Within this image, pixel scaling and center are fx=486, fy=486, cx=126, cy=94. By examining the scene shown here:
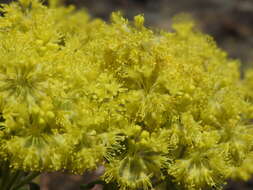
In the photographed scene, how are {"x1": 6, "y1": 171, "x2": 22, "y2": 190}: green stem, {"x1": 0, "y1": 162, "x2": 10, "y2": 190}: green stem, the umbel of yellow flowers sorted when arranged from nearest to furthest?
the umbel of yellow flowers, {"x1": 0, "y1": 162, "x2": 10, "y2": 190}: green stem, {"x1": 6, "y1": 171, "x2": 22, "y2": 190}: green stem

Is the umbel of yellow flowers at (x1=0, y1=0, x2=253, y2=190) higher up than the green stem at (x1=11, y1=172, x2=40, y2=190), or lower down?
higher up

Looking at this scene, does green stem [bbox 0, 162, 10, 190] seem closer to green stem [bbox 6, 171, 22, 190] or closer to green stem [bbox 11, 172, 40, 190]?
green stem [bbox 6, 171, 22, 190]

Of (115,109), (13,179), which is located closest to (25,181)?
(13,179)

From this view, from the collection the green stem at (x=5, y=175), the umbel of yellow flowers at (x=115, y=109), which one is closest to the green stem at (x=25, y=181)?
the umbel of yellow flowers at (x=115, y=109)

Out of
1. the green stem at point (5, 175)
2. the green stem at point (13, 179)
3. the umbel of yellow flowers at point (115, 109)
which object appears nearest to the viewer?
the umbel of yellow flowers at point (115, 109)

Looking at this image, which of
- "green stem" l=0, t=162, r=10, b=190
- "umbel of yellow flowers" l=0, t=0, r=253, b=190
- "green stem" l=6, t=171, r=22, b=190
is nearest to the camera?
"umbel of yellow flowers" l=0, t=0, r=253, b=190

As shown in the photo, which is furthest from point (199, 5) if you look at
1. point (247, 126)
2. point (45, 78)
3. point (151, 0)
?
point (45, 78)

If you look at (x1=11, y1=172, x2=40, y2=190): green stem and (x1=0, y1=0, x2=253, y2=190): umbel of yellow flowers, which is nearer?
(x1=0, y1=0, x2=253, y2=190): umbel of yellow flowers

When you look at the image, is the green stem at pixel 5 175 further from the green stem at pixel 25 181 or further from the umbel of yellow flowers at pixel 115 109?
the green stem at pixel 25 181

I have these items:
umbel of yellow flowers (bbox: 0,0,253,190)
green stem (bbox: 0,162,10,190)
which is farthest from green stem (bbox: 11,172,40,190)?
green stem (bbox: 0,162,10,190)
